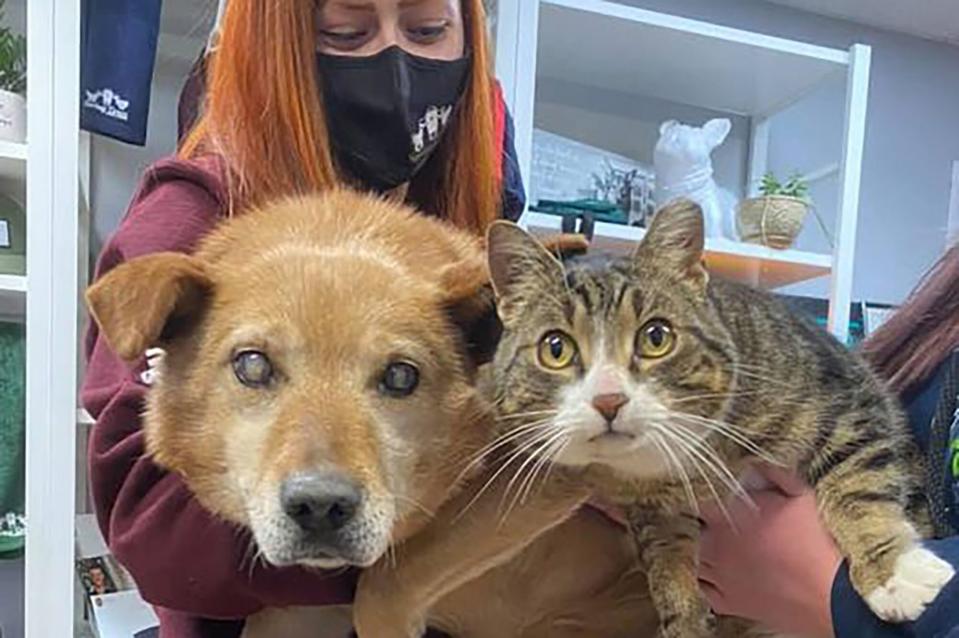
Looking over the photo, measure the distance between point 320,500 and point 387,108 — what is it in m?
0.54

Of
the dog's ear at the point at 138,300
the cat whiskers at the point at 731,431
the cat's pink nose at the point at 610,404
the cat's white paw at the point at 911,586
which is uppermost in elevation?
the dog's ear at the point at 138,300

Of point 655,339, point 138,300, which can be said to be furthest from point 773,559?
point 138,300

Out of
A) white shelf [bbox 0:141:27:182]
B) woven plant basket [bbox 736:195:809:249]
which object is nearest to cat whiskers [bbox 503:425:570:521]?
white shelf [bbox 0:141:27:182]

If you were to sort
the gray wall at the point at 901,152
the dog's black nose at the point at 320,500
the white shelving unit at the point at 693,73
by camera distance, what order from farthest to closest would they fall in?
the gray wall at the point at 901,152
the white shelving unit at the point at 693,73
the dog's black nose at the point at 320,500

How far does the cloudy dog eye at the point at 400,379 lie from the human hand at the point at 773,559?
0.32 metres

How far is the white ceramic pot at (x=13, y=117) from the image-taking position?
6.25ft

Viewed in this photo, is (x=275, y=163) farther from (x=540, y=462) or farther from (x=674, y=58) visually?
(x=674, y=58)

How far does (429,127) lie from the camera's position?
1233 millimetres

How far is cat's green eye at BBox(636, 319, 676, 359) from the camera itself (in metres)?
0.92

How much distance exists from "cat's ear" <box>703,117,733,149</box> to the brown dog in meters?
1.57

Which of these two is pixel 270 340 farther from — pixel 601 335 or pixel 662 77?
pixel 662 77

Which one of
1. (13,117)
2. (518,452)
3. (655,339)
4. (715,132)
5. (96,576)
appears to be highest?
(715,132)

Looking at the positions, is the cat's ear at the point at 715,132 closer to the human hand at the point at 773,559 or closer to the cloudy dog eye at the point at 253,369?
the human hand at the point at 773,559

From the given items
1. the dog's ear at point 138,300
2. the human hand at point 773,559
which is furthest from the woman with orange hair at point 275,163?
the human hand at point 773,559
